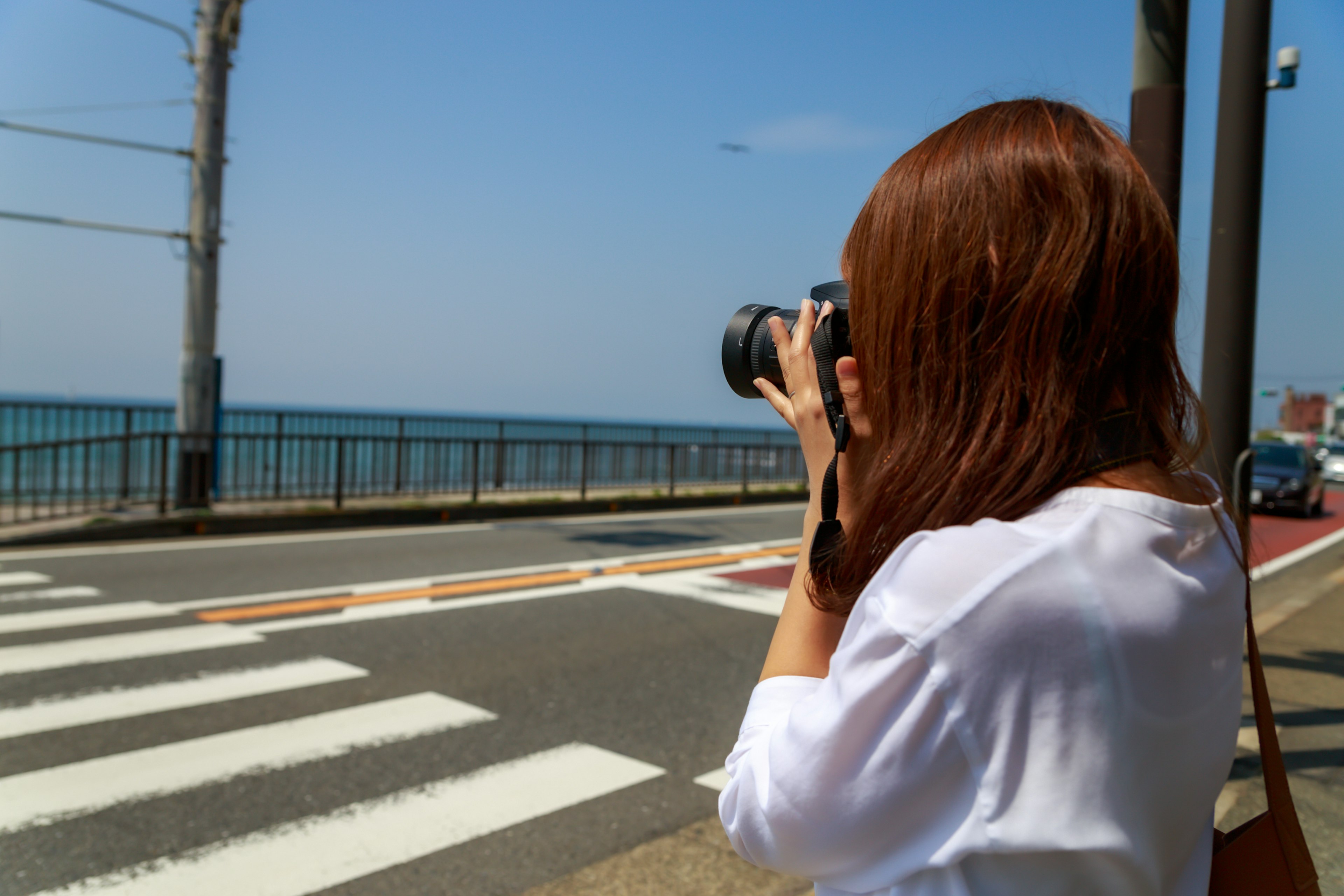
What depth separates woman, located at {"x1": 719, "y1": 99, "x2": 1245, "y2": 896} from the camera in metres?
A: 0.88

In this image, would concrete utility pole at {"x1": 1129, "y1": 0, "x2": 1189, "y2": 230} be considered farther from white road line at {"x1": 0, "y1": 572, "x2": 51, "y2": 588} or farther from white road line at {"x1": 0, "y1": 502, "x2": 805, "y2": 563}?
white road line at {"x1": 0, "y1": 502, "x2": 805, "y2": 563}

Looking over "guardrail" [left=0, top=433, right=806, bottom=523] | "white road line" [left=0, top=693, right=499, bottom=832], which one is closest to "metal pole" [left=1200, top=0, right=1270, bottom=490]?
"white road line" [left=0, top=693, right=499, bottom=832]

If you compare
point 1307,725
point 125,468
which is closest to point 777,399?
point 1307,725

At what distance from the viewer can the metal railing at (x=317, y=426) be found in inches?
495

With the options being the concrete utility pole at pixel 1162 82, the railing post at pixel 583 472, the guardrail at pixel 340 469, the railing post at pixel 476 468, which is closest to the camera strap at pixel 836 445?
the concrete utility pole at pixel 1162 82

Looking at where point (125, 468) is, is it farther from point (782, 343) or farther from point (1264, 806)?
point (782, 343)

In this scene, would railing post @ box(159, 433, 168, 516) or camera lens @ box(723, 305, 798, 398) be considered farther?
railing post @ box(159, 433, 168, 516)

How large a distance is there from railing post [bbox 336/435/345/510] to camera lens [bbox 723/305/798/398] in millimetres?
11996

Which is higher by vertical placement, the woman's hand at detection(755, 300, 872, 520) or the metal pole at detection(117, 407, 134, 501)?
the woman's hand at detection(755, 300, 872, 520)

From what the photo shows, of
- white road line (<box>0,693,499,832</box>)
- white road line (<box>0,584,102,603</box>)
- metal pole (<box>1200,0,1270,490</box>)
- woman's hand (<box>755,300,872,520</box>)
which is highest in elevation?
metal pole (<box>1200,0,1270,490</box>)

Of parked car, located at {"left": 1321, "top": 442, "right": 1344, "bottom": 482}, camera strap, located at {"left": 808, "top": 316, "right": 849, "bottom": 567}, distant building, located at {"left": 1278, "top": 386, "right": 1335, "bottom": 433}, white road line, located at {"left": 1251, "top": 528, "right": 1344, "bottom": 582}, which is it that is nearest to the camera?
camera strap, located at {"left": 808, "top": 316, "right": 849, "bottom": 567}

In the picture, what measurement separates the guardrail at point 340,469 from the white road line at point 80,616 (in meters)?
4.71

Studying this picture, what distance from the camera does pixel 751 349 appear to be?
1.50m

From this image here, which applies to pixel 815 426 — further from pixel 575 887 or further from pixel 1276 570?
pixel 1276 570
